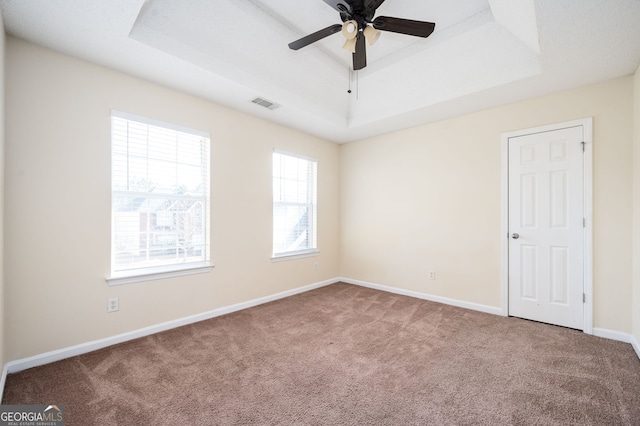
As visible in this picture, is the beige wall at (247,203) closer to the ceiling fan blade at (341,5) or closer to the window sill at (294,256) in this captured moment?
the window sill at (294,256)

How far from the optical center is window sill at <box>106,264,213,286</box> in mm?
2621

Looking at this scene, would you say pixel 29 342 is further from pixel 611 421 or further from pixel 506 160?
pixel 506 160

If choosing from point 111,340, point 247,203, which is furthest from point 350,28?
point 111,340

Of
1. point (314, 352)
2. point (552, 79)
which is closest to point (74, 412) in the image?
point (314, 352)

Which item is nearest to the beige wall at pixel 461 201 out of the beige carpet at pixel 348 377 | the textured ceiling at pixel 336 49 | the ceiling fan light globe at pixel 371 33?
the textured ceiling at pixel 336 49

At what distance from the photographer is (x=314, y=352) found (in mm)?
2494

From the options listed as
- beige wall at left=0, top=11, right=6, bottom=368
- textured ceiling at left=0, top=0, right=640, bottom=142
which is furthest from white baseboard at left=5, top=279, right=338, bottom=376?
textured ceiling at left=0, top=0, right=640, bottom=142

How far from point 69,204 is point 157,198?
705 mm

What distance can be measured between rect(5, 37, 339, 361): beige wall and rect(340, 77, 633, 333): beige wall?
8.29 ft

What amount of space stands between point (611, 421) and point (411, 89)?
3402mm

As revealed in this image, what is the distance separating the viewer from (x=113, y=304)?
262cm

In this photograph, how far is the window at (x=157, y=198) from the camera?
106 inches

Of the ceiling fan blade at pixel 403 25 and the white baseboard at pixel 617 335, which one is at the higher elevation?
the ceiling fan blade at pixel 403 25

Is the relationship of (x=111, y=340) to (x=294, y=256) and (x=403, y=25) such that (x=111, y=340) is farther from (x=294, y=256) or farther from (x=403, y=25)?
(x=403, y=25)
